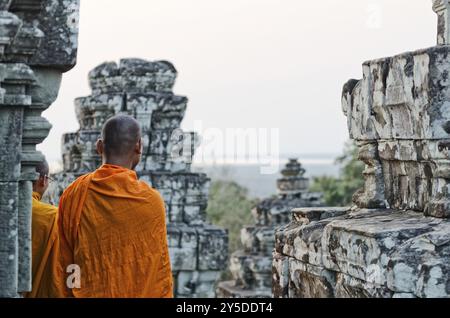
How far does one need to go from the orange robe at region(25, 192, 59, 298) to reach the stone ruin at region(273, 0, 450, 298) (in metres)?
1.07

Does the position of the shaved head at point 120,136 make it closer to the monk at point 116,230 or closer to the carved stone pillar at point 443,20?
the monk at point 116,230

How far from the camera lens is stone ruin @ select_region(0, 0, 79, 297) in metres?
5.36

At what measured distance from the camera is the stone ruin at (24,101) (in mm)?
5359

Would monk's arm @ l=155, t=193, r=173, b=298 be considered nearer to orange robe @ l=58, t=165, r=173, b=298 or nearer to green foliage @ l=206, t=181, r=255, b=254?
orange robe @ l=58, t=165, r=173, b=298

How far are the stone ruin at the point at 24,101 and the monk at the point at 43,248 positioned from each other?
0.49 meters

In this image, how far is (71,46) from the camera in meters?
5.59

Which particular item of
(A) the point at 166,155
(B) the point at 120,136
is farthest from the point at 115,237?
(A) the point at 166,155

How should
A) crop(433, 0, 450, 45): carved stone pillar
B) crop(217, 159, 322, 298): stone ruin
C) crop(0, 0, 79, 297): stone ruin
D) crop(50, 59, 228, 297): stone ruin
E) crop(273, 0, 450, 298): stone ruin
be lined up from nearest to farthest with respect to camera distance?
1. crop(273, 0, 450, 298): stone ruin
2. crop(0, 0, 79, 297): stone ruin
3. crop(433, 0, 450, 45): carved stone pillar
4. crop(50, 59, 228, 297): stone ruin
5. crop(217, 159, 322, 298): stone ruin

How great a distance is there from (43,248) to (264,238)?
397 inches

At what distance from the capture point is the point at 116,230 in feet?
19.6

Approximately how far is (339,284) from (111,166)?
125 cm

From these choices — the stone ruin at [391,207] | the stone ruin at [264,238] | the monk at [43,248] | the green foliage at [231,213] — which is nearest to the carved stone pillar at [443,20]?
the stone ruin at [391,207]

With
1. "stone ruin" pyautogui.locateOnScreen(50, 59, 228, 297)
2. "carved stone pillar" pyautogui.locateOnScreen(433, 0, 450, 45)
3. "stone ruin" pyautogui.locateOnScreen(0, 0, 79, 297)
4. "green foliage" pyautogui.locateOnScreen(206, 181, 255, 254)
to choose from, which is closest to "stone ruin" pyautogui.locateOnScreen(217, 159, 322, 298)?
"stone ruin" pyautogui.locateOnScreen(50, 59, 228, 297)
